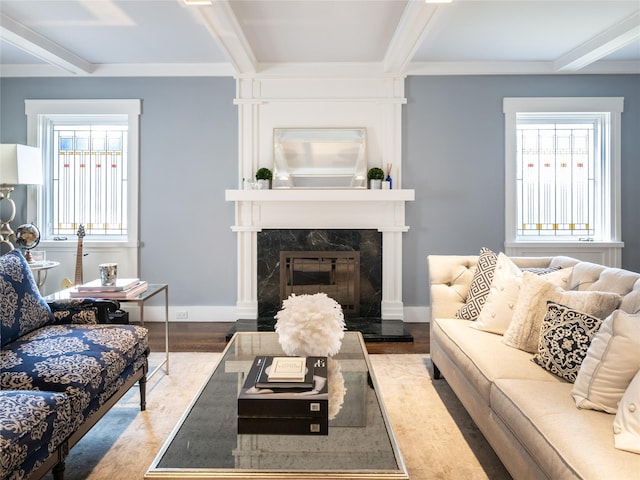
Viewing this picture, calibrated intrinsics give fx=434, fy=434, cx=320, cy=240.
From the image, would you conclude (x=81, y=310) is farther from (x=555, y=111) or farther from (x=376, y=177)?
(x=555, y=111)

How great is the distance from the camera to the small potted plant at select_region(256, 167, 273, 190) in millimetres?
4191

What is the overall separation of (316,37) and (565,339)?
9.75 feet

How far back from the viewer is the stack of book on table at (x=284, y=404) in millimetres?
1438

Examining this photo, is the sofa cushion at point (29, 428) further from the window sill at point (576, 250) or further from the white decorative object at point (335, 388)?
the window sill at point (576, 250)

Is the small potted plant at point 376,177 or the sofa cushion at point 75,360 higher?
the small potted plant at point 376,177

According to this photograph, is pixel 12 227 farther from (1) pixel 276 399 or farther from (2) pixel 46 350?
(1) pixel 276 399

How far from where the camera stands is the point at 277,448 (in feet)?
4.33

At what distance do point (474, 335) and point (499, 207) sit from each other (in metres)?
2.34

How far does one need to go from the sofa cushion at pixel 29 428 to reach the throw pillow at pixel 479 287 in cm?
220

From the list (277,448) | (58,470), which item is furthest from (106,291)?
(277,448)

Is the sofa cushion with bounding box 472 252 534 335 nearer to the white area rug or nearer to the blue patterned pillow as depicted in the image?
the white area rug

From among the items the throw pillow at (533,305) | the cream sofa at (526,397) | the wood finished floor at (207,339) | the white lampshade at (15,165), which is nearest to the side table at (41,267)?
the white lampshade at (15,165)

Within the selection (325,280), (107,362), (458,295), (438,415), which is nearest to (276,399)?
(107,362)

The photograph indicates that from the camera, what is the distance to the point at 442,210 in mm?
4355
